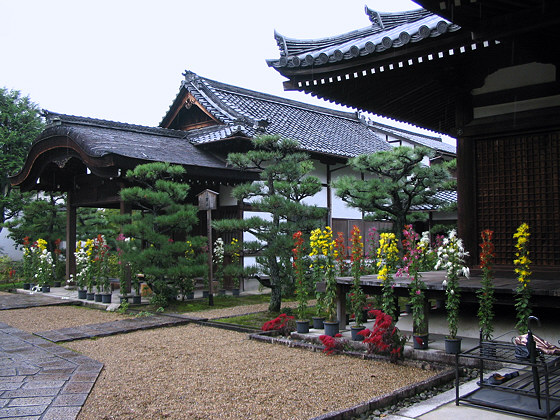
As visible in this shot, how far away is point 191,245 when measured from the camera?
11.5m

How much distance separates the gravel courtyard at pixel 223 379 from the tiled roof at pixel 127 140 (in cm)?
516

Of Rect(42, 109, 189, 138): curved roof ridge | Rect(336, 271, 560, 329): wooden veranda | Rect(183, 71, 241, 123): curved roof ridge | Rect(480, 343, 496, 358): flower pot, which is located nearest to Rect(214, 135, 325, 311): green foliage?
Rect(336, 271, 560, 329): wooden veranda

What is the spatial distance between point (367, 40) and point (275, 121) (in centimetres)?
1010

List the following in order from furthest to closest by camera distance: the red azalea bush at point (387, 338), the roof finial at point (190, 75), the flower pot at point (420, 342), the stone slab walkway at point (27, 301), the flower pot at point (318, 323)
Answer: the roof finial at point (190, 75) → the stone slab walkway at point (27, 301) → the flower pot at point (318, 323) → the flower pot at point (420, 342) → the red azalea bush at point (387, 338)

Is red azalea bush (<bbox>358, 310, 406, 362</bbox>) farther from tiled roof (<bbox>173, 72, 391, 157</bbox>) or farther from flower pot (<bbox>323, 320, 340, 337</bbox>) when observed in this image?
tiled roof (<bbox>173, 72, 391, 157</bbox>)

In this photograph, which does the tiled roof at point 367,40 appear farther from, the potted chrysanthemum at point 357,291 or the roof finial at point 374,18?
the potted chrysanthemum at point 357,291

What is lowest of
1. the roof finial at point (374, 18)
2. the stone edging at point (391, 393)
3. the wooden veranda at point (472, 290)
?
the stone edging at point (391, 393)

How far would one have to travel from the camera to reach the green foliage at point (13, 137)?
21188 millimetres

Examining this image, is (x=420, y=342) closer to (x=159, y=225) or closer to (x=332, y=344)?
(x=332, y=344)

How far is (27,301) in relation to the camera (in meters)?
12.7

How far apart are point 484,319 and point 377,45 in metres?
3.64

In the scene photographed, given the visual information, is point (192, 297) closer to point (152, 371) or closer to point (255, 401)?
point (152, 371)

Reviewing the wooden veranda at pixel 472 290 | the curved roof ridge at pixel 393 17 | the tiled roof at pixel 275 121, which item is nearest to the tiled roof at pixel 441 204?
the tiled roof at pixel 275 121

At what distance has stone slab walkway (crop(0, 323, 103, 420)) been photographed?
175 inches
